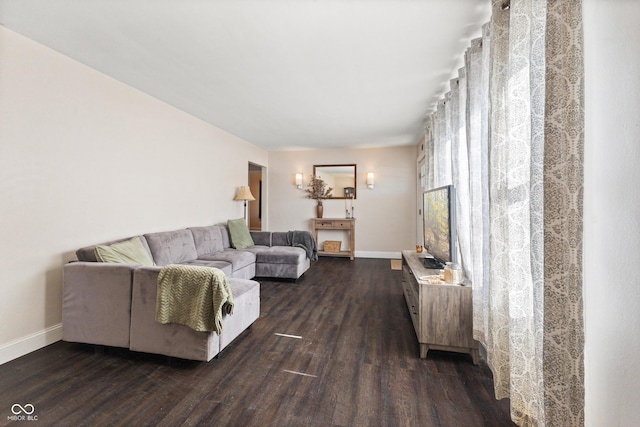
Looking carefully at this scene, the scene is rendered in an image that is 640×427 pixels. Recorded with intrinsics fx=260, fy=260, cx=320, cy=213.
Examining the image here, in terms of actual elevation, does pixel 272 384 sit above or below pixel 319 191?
below

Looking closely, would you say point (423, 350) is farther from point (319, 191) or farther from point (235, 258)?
point (319, 191)

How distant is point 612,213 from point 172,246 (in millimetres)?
3737

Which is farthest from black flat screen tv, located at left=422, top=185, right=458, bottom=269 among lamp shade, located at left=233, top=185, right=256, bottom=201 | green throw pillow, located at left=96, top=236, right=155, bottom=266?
lamp shade, located at left=233, top=185, right=256, bottom=201

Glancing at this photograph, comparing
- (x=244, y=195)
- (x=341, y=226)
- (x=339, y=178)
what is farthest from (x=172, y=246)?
(x=339, y=178)

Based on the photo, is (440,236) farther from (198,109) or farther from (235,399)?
(198,109)

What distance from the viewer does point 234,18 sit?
1.84 metres

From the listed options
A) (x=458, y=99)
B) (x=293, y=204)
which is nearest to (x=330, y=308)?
(x=458, y=99)

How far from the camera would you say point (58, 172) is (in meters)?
2.31

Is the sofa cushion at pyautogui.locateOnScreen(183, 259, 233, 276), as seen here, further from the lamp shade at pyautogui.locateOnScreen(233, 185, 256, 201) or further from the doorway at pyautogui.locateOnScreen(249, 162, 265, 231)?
the doorway at pyautogui.locateOnScreen(249, 162, 265, 231)

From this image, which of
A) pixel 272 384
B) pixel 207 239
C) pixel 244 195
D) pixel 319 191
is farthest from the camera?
pixel 319 191

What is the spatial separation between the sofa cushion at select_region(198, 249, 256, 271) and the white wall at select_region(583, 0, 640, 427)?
3327 mm

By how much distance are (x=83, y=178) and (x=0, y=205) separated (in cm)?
63

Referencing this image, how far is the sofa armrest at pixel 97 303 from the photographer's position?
205cm

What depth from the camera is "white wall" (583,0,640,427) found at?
36.7 inches
